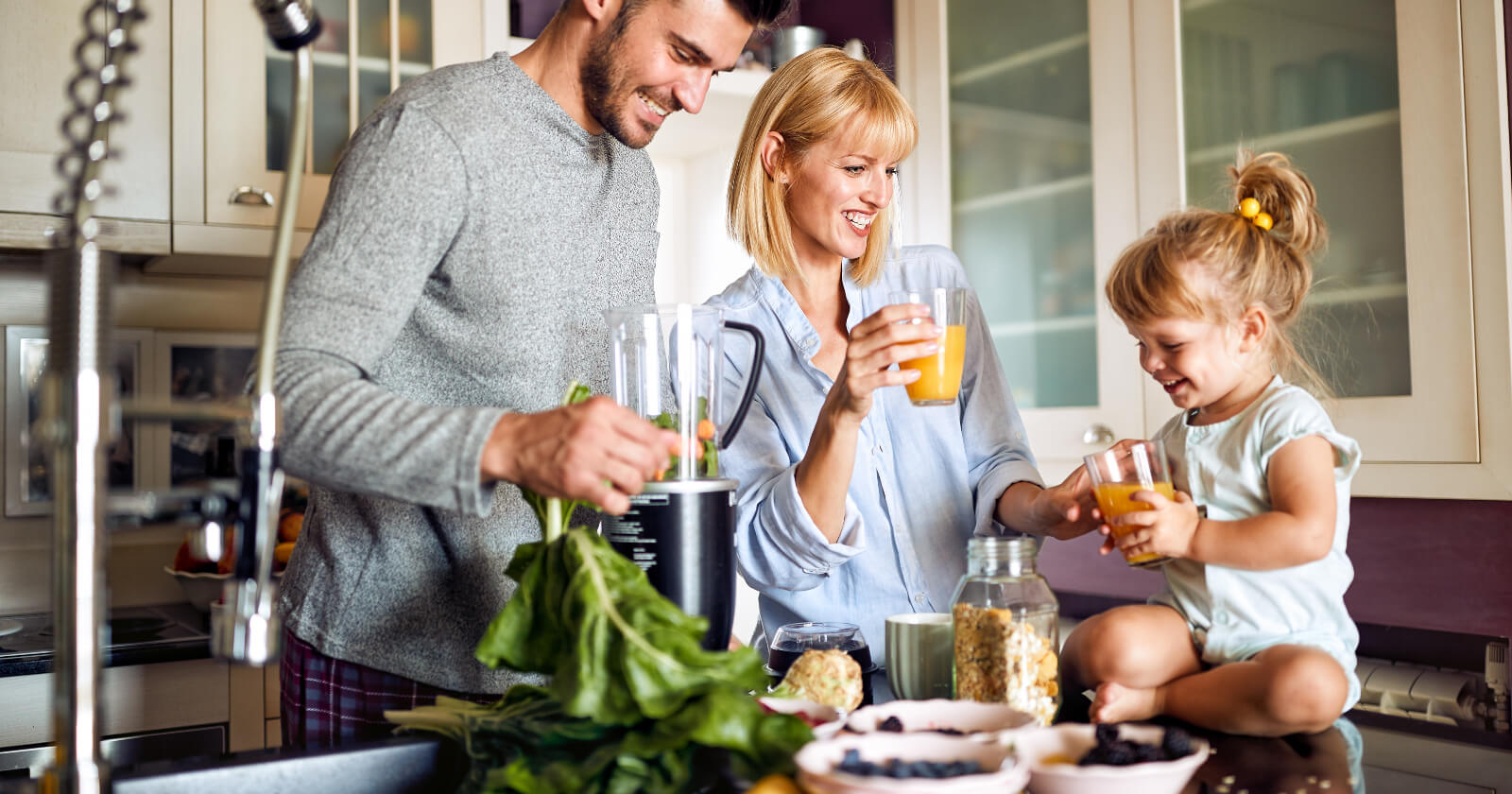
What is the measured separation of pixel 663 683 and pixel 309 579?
69 centimetres

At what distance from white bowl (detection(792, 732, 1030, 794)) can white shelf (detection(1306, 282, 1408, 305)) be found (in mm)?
1605

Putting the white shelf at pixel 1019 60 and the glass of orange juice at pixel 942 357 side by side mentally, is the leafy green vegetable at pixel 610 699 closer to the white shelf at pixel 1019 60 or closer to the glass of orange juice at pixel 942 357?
the glass of orange juice at pixel 942 357

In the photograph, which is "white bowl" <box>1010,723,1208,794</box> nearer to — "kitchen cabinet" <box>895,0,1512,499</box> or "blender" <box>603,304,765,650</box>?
"blender" <box>603,304,765,650</box>

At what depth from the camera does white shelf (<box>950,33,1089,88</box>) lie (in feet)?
8.43

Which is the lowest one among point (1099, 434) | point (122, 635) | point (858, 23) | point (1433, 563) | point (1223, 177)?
point (122, 635)

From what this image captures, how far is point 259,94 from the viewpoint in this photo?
2.40 meters

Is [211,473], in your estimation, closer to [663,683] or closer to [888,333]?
[888,333]

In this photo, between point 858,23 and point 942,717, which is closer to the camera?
point 942,717

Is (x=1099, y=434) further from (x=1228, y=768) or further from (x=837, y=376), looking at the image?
(x=1228, y=768)

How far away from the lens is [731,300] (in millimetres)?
1681

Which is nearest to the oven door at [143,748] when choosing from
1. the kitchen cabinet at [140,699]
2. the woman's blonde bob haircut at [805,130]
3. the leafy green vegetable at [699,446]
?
the kitchen cabinet at [140,699]

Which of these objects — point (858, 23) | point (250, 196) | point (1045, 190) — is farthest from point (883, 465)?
point (858, 23)

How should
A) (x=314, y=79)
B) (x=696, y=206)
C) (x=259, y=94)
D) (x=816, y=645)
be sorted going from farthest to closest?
(x=696, y=206), (x=314, y=79), (x=259, y=94), (x=816, y=645)

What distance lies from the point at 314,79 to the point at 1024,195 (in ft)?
5.23
